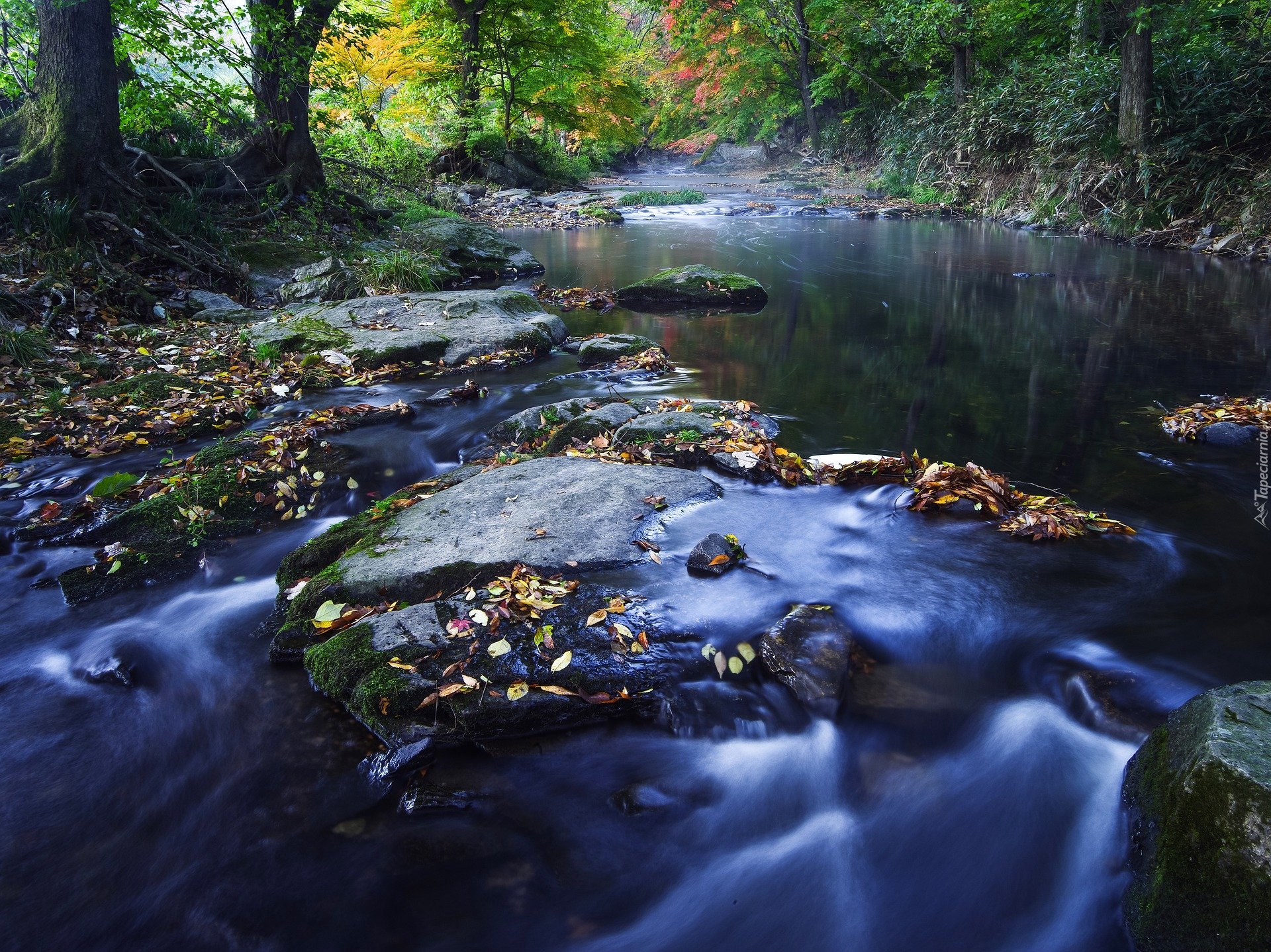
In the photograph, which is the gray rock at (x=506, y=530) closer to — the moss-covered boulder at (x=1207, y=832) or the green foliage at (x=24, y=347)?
the moss-covered boulder at (x=1207, y=832)

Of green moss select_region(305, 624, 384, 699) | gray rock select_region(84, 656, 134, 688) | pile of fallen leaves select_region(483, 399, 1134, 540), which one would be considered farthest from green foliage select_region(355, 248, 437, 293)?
green moss select_region(305, 624, 384, 699)

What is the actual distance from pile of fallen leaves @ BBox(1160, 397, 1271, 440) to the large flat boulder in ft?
16.9

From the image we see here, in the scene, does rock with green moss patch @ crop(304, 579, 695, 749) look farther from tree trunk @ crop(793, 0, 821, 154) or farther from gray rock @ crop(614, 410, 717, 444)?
tree trunk @ crop(793, 0, 821, 154)

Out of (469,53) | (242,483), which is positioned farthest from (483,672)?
(469,53)

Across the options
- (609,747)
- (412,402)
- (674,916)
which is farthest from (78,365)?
(674,916)

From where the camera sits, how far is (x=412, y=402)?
5.93 m

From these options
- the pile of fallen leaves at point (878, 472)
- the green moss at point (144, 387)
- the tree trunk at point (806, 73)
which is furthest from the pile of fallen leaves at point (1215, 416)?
the tree trunk at point (806, 73)

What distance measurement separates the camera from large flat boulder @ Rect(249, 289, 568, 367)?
6941mm

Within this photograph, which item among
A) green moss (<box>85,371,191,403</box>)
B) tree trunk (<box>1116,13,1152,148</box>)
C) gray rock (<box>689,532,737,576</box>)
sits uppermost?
tree trunk (<box>1116,13,1152,148</box>)

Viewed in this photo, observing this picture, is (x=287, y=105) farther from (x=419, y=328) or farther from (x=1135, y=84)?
(x=1135, y=84)

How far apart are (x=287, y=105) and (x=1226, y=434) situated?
11.9m

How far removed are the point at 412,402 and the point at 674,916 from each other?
461 cm

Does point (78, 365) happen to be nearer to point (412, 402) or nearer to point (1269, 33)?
point (412, 402)

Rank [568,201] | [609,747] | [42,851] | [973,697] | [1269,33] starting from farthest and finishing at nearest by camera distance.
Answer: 1. [568,201]
2. [1269,33]
3. [973,697]
4. [609,747]
5. [42,851]
